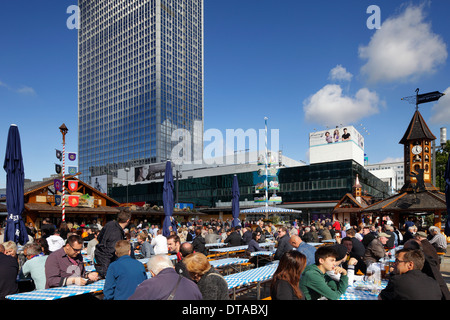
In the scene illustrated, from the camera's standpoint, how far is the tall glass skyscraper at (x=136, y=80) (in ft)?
334

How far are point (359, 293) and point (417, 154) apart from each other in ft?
80.7

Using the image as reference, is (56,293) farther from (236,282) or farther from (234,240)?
(234,240)

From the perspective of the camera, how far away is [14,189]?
10.1 metres

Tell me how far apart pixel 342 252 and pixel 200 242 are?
15.1ft

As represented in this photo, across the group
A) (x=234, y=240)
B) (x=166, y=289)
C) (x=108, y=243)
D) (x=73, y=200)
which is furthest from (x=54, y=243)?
(x=73, y=200)

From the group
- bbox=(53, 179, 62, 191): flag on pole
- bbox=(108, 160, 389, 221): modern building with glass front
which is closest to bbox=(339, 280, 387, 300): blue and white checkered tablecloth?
bbox=(53, 179, 62, 191): flag on pole

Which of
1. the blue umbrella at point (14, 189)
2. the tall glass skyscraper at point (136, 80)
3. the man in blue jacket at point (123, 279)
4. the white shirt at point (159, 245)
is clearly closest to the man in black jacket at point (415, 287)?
the man in blue jacket at point (123, 279)

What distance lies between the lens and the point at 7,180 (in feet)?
33.2

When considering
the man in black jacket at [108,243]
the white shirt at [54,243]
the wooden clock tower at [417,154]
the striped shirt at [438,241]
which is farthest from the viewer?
the wooden clock tower at [417,154]

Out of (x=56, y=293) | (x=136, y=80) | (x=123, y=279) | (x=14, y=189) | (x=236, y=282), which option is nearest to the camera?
(x=123, y=279)

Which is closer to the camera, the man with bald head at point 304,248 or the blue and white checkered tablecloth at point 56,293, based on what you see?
the blue and white checkered tablecloth at point 56,293

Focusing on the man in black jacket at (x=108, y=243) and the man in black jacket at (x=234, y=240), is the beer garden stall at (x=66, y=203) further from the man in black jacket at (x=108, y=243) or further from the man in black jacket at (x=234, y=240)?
the man in black jacket at (x=108, y=243)

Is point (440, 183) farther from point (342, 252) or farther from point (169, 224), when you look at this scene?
point (342, 252)

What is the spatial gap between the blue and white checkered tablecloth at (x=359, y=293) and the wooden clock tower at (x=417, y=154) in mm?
22398
